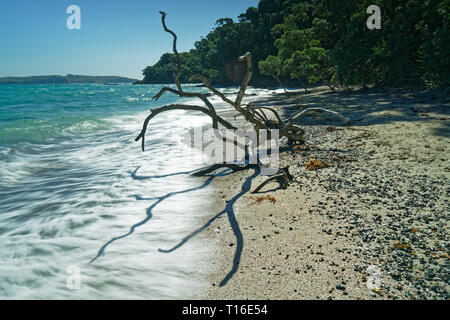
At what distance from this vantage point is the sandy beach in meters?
2.39

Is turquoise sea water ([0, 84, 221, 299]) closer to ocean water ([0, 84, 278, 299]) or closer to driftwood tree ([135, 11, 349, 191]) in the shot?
ocean water ([0, 84, 278, 299])

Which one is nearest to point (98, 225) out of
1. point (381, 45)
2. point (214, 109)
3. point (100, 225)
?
point (100, 225)

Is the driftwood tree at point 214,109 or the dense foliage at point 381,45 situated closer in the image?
Result: the driftwood tree at point 214,109

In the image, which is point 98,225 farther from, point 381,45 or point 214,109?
point 381,45

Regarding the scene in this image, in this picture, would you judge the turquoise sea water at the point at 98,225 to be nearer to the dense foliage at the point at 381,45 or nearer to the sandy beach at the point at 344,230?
the sandy beach at the point at 344,230

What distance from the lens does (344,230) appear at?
10.3 feet

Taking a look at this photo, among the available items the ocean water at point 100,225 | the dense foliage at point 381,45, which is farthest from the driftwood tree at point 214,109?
the dense foliage at point 381,45

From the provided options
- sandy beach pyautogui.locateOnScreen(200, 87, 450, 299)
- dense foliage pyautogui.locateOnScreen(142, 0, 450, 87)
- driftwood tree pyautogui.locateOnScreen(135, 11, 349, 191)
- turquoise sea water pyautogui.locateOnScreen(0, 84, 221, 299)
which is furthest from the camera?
dense foliage pyautogui.locateOnScreen(142, 0, 450, 87)

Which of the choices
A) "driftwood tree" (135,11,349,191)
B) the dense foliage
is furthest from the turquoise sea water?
the dense foliage

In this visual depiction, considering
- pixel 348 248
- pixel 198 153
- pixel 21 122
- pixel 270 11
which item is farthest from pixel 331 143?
pixel 270 11

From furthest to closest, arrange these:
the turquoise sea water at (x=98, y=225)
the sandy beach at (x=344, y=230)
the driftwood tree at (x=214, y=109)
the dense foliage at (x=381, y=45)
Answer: the dense foliage at (x=381, y=45) < the driftwood tree at (x=214, y=109) < the turquoise sea water at (x=98, y=225) < the sandy beach at (x=344, y=230)

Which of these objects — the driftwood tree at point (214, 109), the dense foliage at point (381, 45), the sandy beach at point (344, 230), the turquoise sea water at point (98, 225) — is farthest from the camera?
the dense foliage at point (381, 45)

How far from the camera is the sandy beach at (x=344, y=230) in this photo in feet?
7.86

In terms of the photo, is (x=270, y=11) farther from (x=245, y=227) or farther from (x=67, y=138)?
(x=245, y=227)
